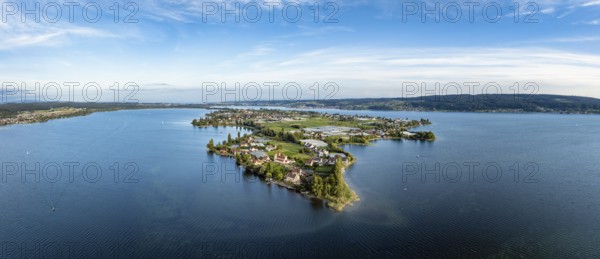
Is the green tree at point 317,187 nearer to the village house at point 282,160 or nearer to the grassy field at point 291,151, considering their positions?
the village house at point 282,160

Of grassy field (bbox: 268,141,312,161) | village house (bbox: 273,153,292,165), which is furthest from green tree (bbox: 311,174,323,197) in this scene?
grassy field (bbox: 268,141,312,161)

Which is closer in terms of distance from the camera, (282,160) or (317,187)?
(317,187)

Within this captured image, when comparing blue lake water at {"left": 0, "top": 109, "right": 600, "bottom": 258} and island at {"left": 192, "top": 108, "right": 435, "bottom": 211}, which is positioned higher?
island at {"left": 192, "top": 108, "right": 435, "bottom": 211}

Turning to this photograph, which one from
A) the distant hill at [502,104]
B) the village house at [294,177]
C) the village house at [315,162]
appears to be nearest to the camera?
the village house at [294,177]

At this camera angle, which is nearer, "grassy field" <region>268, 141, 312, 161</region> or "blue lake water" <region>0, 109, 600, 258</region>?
"blue lake water" <region>0, 109, 600, 258</region>

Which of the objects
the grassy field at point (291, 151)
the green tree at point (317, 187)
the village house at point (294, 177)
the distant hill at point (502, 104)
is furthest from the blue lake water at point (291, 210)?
the distant hill at point (502, 104)

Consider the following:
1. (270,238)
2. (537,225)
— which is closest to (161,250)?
(270,238)

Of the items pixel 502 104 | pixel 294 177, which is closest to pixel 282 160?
pixel 294 177

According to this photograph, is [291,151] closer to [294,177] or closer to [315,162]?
[315,162]

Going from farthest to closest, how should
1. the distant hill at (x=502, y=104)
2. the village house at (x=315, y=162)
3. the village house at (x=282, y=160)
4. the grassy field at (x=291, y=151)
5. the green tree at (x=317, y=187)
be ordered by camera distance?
the distant hill at (x=502, y=104), the grassy field at (x=291, y=151), the village house at (x=282, y=160), the village house at (x=315, y=162), the green tree at (x=317, y=187)

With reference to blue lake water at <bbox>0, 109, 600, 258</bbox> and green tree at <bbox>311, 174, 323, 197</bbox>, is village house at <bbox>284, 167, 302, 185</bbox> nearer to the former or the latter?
blue lake water at <bbox>0, 109, 600, 258</bbox>
